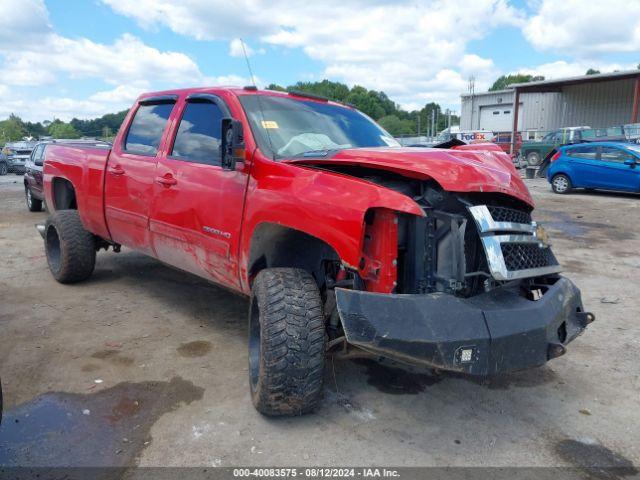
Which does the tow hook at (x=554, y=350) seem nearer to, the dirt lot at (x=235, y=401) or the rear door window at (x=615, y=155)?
the dirt lot at (x=235, y=401)

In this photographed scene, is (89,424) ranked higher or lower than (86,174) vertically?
lower

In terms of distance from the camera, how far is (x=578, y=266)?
23.0 ft

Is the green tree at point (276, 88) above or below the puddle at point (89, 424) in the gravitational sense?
above

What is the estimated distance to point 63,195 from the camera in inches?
249

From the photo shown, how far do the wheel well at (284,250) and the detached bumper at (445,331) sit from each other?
0.81 meters

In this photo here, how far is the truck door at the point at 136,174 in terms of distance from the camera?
15.2ft

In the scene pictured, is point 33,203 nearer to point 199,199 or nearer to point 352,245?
point 199,199

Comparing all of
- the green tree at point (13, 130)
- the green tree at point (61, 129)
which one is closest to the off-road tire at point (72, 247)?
the green tree at point (61, 129)

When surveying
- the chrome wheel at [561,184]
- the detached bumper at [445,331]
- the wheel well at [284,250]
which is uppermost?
the wheel well at [284,250]

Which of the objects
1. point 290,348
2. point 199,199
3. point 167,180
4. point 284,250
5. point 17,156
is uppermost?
point 167,180

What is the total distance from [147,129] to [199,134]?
0.97 meters

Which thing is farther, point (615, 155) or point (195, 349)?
point (615, 155)

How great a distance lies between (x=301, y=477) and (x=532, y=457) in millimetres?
1230

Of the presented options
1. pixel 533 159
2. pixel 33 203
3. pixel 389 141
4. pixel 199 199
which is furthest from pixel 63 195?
pixel 533 159
